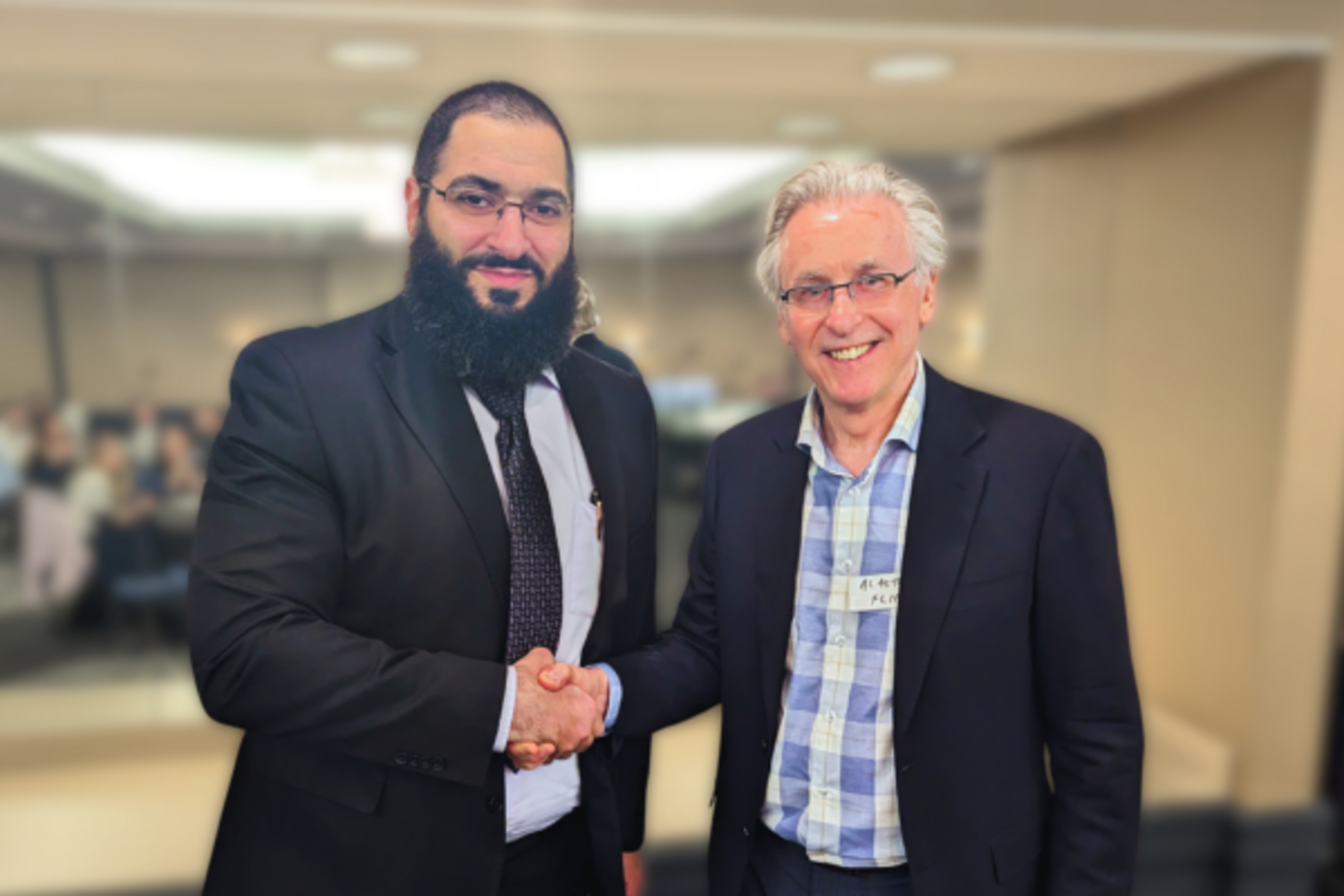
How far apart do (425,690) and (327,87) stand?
2928 mm

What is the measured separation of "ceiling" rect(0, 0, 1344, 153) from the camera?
2.76m

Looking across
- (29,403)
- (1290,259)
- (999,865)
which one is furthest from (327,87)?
(1290,259)

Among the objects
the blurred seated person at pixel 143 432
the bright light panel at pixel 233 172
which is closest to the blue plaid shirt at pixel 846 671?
the bright light panel at pixel 233 172

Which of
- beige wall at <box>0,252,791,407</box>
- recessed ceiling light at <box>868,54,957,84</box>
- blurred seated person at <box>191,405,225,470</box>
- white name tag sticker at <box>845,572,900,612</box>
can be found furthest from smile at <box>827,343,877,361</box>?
blurred seated person at <box>191,405,225,470</box>

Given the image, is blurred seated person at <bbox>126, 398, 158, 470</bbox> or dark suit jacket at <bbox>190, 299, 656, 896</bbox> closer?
dark suit jacket at <bbox>190, 299, 656, 896</bbox>

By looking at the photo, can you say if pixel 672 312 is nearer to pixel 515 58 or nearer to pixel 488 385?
pixel 515 58

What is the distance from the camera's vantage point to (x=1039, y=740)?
1.39m

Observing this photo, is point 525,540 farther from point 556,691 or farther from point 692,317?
point 692,317

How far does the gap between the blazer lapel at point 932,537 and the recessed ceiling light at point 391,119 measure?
2912 mm

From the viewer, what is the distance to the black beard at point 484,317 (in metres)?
1.23

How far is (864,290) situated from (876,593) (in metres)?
0.46

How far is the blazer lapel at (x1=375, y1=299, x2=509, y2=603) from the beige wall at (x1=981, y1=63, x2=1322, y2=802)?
326 centimetres

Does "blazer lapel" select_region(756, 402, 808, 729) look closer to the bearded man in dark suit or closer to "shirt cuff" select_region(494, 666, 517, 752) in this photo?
the bearded man in dark suit

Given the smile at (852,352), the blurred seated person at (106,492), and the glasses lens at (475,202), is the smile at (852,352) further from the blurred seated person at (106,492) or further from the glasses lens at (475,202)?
the blurred seated person at (106,492)
